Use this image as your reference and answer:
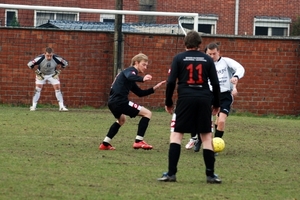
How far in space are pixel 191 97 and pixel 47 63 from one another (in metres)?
13.7

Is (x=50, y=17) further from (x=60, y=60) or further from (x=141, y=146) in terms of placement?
(x=141, y=146)

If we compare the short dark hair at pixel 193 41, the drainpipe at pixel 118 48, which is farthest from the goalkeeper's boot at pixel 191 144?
the drainpipe at pixel 118 48

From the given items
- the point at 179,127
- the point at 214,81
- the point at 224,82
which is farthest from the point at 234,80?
the point at 179,127

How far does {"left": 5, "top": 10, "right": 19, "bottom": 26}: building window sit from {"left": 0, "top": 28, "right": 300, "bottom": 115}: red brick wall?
119 cm

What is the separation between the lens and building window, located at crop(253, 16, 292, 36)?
123ft

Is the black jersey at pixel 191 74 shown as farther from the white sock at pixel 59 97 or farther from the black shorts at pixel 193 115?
the white sock at pixel 59 97

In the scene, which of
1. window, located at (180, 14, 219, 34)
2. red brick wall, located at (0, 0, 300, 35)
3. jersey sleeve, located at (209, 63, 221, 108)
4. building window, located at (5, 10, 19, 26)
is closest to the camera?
jersey sleeve, located at (209, 63, 221, 108)

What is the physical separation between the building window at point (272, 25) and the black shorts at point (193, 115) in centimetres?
2843

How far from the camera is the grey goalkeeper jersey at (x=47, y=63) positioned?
2277 cm

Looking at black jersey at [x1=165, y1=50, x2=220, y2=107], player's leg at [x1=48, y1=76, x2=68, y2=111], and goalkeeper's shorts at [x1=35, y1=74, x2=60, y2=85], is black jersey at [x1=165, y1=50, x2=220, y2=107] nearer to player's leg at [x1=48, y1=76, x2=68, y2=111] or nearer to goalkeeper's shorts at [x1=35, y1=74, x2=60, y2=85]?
player's leg at [x1=48, y1=76, x2=68, y2=111]

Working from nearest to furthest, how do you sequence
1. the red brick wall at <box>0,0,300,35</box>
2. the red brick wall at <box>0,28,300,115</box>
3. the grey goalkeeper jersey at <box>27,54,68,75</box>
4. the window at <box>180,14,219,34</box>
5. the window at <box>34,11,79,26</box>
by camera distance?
the grey goalkeeper jersey at <box>27,54,68,75</box> → the red brick wall at <box>0,28,300,115</box> → the window at <box>34,11,79,26</box> → the red brick wall at <box>0,0,300,35</box> → the window at <box>180,14,219,34</box>

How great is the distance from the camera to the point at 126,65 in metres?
24.5

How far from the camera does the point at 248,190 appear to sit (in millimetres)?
9281

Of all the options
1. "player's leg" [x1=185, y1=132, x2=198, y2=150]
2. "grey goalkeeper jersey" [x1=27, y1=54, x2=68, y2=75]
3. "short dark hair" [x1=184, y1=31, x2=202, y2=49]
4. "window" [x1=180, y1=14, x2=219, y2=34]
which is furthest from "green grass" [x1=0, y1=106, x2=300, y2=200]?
"window" [x1=180, y1=14, x2=219, y2=34]
